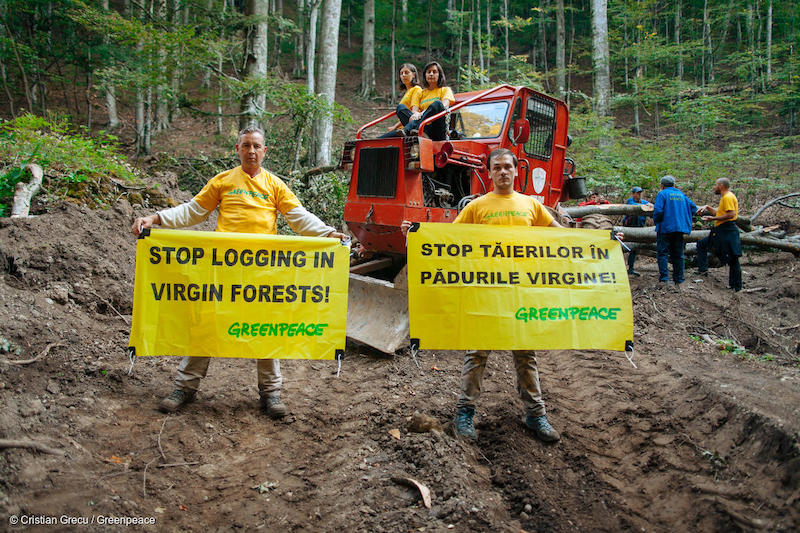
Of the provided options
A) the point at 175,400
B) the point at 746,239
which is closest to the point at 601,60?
the point at 746,239

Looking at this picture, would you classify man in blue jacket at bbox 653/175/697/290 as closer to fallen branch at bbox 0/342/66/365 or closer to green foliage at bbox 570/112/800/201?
green foliage at bbox 570/112/800/201

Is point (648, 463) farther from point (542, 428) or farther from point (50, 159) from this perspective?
point (50, 159)

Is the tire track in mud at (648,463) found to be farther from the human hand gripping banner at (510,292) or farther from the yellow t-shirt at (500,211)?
the yellow t-shirt at (500,211)

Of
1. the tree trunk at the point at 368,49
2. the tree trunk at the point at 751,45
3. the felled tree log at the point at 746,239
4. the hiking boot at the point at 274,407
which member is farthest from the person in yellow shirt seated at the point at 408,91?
the tree trunk at the point at 751,45

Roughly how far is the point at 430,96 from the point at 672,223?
496cm

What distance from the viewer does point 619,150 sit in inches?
605

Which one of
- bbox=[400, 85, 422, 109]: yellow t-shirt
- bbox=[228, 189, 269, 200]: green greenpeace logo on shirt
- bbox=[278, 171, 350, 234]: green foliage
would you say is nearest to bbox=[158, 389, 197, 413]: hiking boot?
bbox=[228, 189, 269, 200]: green greenpeace logo on shirt

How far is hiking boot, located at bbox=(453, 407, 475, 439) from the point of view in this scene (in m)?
3.66

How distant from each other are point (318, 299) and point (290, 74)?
3075 cm

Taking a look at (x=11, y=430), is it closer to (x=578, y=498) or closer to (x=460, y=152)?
(x=578, y=498)

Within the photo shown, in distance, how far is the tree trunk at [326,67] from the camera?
40.5 feet

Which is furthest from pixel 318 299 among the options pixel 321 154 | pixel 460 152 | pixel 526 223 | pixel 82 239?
pixel 321 154

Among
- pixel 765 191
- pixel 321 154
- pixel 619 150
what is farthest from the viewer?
pixel 619 150

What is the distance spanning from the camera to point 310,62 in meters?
15.7
